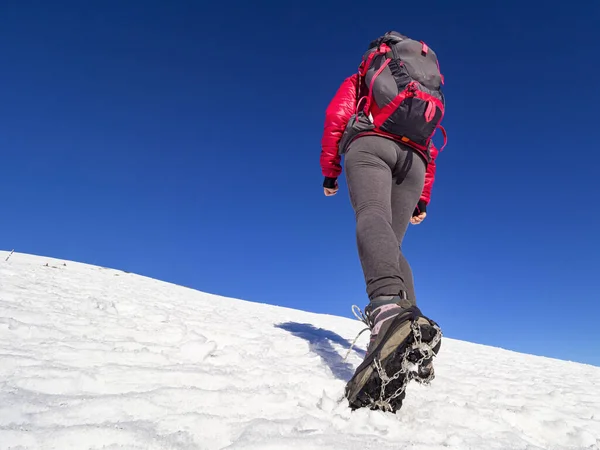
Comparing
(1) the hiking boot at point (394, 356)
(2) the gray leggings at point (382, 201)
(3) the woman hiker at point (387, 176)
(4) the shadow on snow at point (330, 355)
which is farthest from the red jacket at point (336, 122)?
(4) the shadow on snow at point (330, 355)

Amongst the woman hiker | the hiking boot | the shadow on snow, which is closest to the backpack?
the woman hiker

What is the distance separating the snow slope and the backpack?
1.64 m

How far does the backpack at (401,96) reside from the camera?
7.61ft

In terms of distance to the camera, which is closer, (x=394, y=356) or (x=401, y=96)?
(x=394, y=356)

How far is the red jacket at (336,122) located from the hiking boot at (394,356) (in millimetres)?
1371

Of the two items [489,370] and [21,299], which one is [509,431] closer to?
[489,370]

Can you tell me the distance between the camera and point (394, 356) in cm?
157

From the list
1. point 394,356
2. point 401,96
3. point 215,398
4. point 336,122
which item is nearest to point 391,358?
point 394,356

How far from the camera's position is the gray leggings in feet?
6.21

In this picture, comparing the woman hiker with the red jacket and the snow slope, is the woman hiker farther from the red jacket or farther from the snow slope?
the snow slope

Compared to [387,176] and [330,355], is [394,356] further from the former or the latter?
[330,355]

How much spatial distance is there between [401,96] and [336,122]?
20.5 inches

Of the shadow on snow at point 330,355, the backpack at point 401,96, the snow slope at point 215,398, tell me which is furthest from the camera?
the shadow on snow at point 330,355

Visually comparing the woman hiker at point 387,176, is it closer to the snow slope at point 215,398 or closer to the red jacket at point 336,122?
the red jacket at point 336,122
